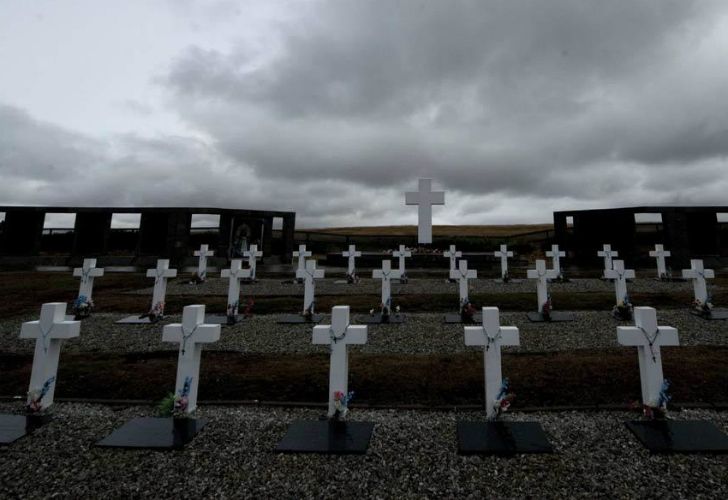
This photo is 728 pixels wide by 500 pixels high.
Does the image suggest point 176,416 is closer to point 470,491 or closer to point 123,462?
point 123,462

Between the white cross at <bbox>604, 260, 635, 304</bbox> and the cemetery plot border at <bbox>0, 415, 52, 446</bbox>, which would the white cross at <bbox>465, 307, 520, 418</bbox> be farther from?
the white cross at <bbox>604, 260, 635, 304</bbox>

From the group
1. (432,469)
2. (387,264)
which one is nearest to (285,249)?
(387,264)

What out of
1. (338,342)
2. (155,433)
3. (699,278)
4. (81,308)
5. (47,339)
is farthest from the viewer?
(81,308)

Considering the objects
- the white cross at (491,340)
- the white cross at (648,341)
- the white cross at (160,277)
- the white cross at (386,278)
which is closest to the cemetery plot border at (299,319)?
the white cross at (386,278)

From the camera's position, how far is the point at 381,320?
9.62 m

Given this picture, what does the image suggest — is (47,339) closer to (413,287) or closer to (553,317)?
(553,317)

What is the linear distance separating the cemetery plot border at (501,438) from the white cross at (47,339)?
4.95 meters

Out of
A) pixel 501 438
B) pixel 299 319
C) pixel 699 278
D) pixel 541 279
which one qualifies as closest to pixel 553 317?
pixel 541 279

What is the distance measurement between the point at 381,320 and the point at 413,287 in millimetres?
5572

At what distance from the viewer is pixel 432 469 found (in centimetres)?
329

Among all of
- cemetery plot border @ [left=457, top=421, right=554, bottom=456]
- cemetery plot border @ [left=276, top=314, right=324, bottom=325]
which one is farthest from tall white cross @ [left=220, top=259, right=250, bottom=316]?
cemetery plot border @ [left=457, top=421, right=554, bottom=456]

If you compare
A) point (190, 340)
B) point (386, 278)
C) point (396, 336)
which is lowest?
point (396, 336)

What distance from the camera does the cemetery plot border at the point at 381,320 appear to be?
9.44m

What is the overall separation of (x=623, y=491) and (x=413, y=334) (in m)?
5.37
